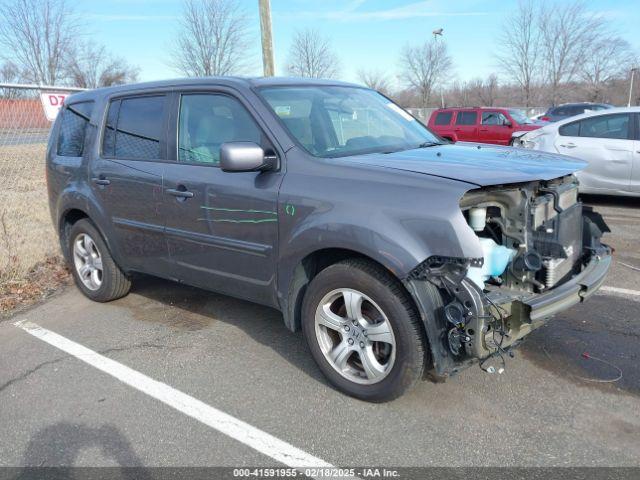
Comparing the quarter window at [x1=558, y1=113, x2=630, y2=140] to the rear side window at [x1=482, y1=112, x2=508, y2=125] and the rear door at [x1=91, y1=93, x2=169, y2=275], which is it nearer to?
the rear door at [x1=91, y1=93, x2=169, y2=275]

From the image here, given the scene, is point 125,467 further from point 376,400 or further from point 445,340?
point 445,340

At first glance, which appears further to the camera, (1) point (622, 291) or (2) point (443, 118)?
(2) point (443, 118)

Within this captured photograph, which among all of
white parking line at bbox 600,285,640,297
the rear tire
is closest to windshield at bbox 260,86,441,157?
white parking line at bbox 600,285,640,297

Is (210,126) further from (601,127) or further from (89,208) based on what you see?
(601,127)

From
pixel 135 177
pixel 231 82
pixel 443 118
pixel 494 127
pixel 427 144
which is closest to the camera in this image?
pixel 231 82

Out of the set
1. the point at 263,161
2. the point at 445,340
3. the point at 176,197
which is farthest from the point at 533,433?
the point at 176,197

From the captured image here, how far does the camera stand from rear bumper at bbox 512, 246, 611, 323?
9.32 feet

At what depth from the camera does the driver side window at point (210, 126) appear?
3.71 meters

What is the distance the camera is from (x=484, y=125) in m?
17.1

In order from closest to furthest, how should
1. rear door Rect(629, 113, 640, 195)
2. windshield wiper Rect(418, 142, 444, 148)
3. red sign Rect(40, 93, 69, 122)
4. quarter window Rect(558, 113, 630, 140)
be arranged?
windshield wiper Rect(418, 142, 444, 148)
red sign Rect(40, 93, 69, 122)
rear door Rect(629, 113, 640, 195)
quarter window Rect(558, 113, 630, 140)

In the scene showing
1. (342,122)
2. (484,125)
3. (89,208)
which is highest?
(342,122)

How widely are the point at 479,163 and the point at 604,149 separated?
6.13 meters

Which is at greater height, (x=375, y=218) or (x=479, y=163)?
(x=479, y=163)

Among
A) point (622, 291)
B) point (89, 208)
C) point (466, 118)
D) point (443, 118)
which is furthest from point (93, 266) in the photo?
point (443, 118)
